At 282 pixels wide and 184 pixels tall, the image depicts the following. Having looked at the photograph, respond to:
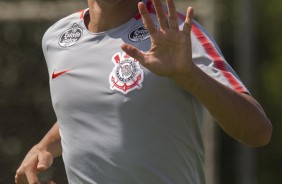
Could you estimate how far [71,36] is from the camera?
4207 mm

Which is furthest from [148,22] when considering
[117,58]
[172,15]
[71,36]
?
[71,36]

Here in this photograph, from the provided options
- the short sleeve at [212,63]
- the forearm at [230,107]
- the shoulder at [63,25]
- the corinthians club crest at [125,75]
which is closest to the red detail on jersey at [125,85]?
the corinthians club crest at [125,75]

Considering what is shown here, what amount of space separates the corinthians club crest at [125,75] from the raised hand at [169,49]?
38 cm

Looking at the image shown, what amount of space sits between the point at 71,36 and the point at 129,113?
0.55 meters

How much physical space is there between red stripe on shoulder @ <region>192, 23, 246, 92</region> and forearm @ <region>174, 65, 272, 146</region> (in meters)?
0.07

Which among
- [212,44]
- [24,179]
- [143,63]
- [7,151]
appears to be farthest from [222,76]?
[7,151]

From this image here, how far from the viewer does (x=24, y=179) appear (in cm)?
429

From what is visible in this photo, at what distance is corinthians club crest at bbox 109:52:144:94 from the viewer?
3797 millimetres

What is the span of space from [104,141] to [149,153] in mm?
193

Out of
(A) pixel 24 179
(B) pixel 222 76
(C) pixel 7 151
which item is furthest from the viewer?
(C) pixel 7 151

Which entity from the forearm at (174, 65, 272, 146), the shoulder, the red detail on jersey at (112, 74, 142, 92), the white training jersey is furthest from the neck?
the forearm at (174, 65, 272, 146)

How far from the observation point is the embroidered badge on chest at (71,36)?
417 cm

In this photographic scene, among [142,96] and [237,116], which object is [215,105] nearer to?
[237,116]

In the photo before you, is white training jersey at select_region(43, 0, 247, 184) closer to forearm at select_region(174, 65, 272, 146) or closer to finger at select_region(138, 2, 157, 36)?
forearm at select_region(174, 65, 272, 146)
